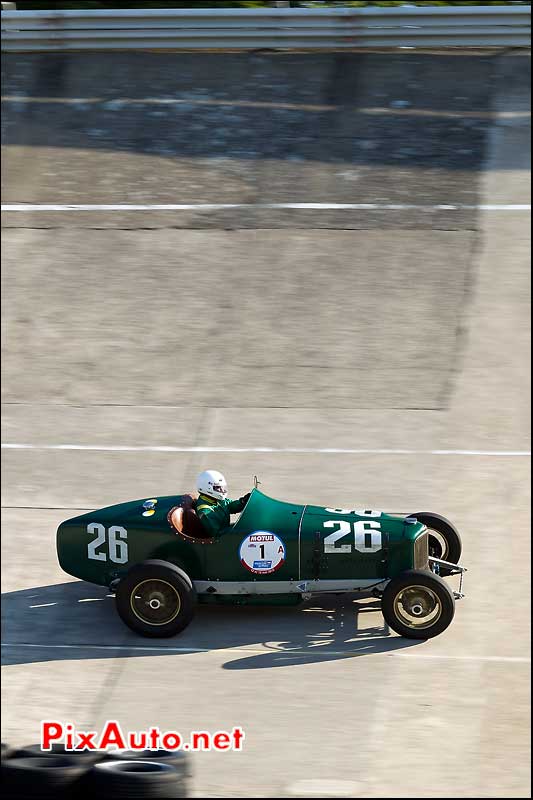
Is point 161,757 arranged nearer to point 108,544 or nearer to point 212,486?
point 108,544

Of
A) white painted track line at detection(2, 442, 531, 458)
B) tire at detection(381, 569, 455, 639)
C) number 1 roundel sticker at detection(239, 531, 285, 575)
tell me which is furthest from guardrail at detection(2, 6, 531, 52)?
tire at detection(381, 569, 455, 639)

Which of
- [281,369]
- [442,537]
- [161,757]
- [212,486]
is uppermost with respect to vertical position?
[281,369]

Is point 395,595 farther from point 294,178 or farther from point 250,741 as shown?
point 294,178

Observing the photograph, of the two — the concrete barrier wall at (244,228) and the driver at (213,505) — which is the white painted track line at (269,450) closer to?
the concrete barrier wall at (244,228)

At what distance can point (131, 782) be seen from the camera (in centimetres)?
779

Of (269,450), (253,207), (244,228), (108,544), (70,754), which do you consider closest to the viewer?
(70,754)

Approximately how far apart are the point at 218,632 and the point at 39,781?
8.46 ft

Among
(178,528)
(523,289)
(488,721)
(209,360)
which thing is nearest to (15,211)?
(209,360)

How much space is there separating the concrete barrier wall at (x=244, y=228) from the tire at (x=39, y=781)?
647 cm

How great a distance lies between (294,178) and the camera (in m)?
17.6

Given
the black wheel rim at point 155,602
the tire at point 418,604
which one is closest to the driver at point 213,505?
the black wheel rim at point 155,602

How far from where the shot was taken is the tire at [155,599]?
9.81 metres

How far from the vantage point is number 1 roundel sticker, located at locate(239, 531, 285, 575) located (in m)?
9.96

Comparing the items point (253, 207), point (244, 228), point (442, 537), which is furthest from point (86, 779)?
point (253, 207)
